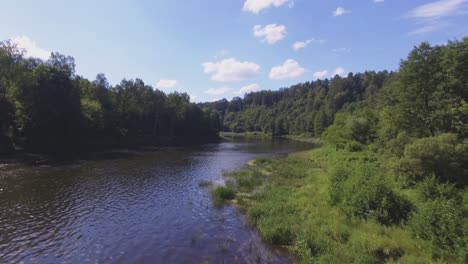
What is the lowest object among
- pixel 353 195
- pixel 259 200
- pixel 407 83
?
pixel 259 200

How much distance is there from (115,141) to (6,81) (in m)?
30.8

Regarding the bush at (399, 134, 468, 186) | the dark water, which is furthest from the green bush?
the bush at (399, 134, 468, 186)

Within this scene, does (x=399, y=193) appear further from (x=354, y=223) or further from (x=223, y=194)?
(x=223, y=194)

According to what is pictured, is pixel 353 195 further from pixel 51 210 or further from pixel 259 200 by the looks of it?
pixel 51 210

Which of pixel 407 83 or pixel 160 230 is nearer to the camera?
pixel 160 230

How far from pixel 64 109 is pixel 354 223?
65077 millimetres

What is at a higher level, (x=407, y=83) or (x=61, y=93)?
(x=61, y=93)

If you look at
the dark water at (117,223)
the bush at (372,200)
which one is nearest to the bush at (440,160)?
the bush at (372,200)

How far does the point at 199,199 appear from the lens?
26.8 meters

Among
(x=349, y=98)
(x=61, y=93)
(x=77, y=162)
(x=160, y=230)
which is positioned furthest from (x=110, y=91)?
(x=349, y=98)

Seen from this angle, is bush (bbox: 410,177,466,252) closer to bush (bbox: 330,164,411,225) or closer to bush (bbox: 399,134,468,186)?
bush (bbox: 330,164,411,225)

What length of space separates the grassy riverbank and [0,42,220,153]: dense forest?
5039 cm

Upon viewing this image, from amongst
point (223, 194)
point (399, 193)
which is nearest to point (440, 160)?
point (399, 193)

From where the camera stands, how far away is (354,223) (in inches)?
695
